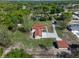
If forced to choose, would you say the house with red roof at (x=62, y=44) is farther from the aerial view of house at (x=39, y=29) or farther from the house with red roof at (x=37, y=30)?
the house with red roof at (x=37, y=30)

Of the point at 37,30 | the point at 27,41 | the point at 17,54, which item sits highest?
the point at 37,30

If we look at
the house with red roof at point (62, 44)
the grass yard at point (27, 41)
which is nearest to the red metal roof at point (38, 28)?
the grass yard at point (27, 41)

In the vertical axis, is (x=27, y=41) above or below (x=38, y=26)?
below

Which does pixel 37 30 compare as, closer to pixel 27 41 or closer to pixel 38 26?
pixel 38 26

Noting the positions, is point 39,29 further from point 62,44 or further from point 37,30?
point 62,44

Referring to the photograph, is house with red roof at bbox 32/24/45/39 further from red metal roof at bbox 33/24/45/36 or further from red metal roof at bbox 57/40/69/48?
red metal roof at bbox 57/40/69/48

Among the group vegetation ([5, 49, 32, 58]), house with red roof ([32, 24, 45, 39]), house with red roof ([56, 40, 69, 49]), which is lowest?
vegetation ([5, 49, 32, 58])

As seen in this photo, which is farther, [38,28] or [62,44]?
[38,28]

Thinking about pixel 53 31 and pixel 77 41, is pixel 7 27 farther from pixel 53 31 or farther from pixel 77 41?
pixel 77 41

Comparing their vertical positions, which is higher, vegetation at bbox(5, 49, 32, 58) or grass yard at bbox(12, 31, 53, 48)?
grass yard at bbox(12, 31, 53, 48)

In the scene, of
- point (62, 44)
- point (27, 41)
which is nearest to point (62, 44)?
point (62, 44)

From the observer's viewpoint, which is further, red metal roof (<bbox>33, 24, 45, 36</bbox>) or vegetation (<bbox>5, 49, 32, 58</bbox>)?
red metal roof (<bbox>33, 24, 45, 36</bbox>)

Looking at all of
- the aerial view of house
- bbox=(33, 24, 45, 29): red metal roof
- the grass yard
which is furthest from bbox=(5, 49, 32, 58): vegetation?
bbox=(33, 24, 45, 29): red metal roof
